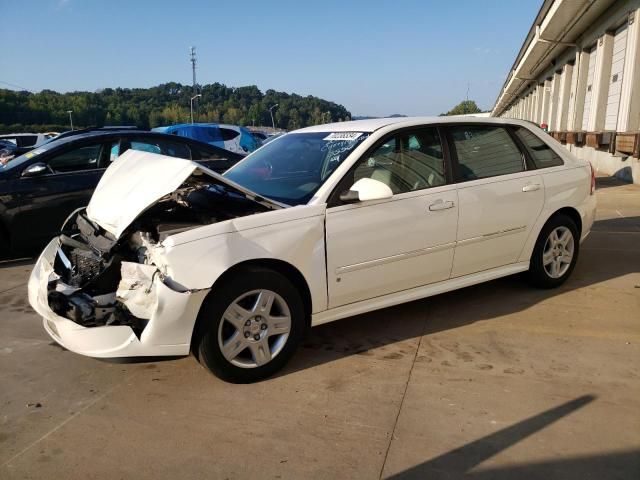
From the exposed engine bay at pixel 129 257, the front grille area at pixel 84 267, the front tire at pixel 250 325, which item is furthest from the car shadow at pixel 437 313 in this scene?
the front grille area at pixel 84 267

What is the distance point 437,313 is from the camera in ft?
14.2

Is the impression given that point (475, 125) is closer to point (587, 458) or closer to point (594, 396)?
point (594, 396)

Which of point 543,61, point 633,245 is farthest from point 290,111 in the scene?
point 633,245

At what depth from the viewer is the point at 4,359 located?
371 cm

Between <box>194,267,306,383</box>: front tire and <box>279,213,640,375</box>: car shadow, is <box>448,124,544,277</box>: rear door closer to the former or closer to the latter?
<box>279,213,640,375</box>: car shadow

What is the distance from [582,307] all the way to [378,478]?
285cm

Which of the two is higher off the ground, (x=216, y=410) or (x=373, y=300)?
(x=373, y=300)

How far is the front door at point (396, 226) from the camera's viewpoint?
11.3 feet

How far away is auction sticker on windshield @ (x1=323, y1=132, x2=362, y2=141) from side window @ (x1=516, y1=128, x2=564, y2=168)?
161 cm

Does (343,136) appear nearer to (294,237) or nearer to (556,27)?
(294,237)

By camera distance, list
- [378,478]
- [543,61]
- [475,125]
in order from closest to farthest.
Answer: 1. [378,478]
2. [475,125]
3. [543,61]

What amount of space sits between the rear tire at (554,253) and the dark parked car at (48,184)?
17.2ft

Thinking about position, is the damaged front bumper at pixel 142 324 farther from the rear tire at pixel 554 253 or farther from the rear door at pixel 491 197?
the rear tire at pixel 554 253

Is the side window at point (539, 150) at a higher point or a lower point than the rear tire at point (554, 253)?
higher
